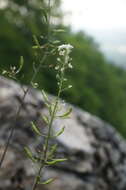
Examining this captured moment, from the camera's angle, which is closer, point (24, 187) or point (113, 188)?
point (24, 187)

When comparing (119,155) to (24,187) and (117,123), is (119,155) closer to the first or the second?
(24,187)

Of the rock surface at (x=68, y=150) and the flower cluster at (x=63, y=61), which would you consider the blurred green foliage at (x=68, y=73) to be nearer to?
the rock surface at (x=68, y=150)

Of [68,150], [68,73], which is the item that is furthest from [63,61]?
[68,73]

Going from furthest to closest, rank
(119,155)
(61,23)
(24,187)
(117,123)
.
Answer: (117,123) < (61,23) < (119,155) < (24,187)

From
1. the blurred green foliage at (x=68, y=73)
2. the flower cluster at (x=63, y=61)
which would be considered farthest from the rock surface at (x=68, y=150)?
the blurred green foliage at (x=68, y=73)

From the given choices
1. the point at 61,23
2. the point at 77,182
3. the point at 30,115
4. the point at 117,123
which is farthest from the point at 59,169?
the point at 117,123

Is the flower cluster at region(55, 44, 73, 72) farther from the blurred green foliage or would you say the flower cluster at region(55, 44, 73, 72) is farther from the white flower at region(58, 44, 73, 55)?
the blurred green foliage

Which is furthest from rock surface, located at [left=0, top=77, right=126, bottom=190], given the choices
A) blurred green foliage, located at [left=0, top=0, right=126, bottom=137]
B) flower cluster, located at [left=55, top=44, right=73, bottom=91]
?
blurred green foliage, located at [left=0, top=0, right=126, bottom=137]
